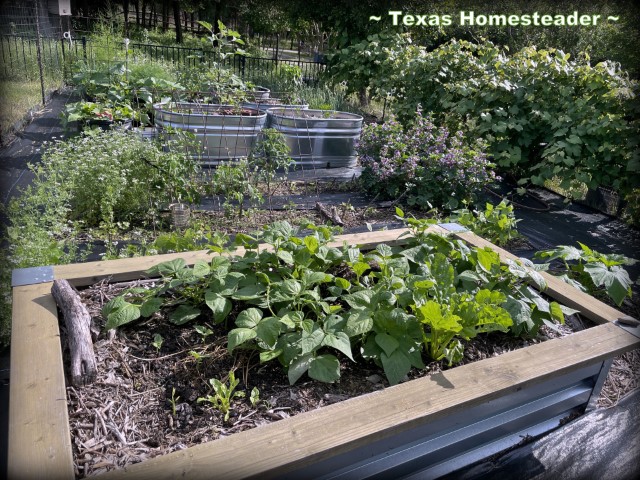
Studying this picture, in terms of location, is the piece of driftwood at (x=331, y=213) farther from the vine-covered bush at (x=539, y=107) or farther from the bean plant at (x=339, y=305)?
the vine-covered bush at (x=539, y=107)

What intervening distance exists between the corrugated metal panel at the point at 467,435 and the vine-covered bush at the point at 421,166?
2.28 m

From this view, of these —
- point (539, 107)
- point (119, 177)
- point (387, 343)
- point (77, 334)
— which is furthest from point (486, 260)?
point (539, 107)

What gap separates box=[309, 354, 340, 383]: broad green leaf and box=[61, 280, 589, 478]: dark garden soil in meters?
0.06

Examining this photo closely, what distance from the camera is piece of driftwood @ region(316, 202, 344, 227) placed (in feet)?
11.2

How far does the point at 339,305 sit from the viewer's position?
4.57ft

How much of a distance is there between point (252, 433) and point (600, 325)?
1.18m

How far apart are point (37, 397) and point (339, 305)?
2.52 ft

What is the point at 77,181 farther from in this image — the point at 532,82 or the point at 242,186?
the point at 532,82

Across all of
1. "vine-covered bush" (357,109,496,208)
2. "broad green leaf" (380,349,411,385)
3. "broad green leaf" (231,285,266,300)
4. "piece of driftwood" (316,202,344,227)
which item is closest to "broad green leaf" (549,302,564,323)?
"broad green leaf" (380,349,411,385)

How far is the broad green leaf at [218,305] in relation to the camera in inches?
54.7

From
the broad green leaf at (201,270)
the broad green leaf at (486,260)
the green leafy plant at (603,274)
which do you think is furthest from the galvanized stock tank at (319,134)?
the broad green leaf at (201,270)

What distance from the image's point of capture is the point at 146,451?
3.41 feet

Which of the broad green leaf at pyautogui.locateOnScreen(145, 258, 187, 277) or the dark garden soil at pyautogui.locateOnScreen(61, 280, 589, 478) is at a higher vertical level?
the broad green leaf at pyautogui.locateOnScreen(145, 258, 187, 277)

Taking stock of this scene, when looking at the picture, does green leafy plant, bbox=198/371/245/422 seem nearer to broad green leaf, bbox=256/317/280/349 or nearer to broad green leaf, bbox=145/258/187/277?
broad green leaf, bbox=256/317/280/349
